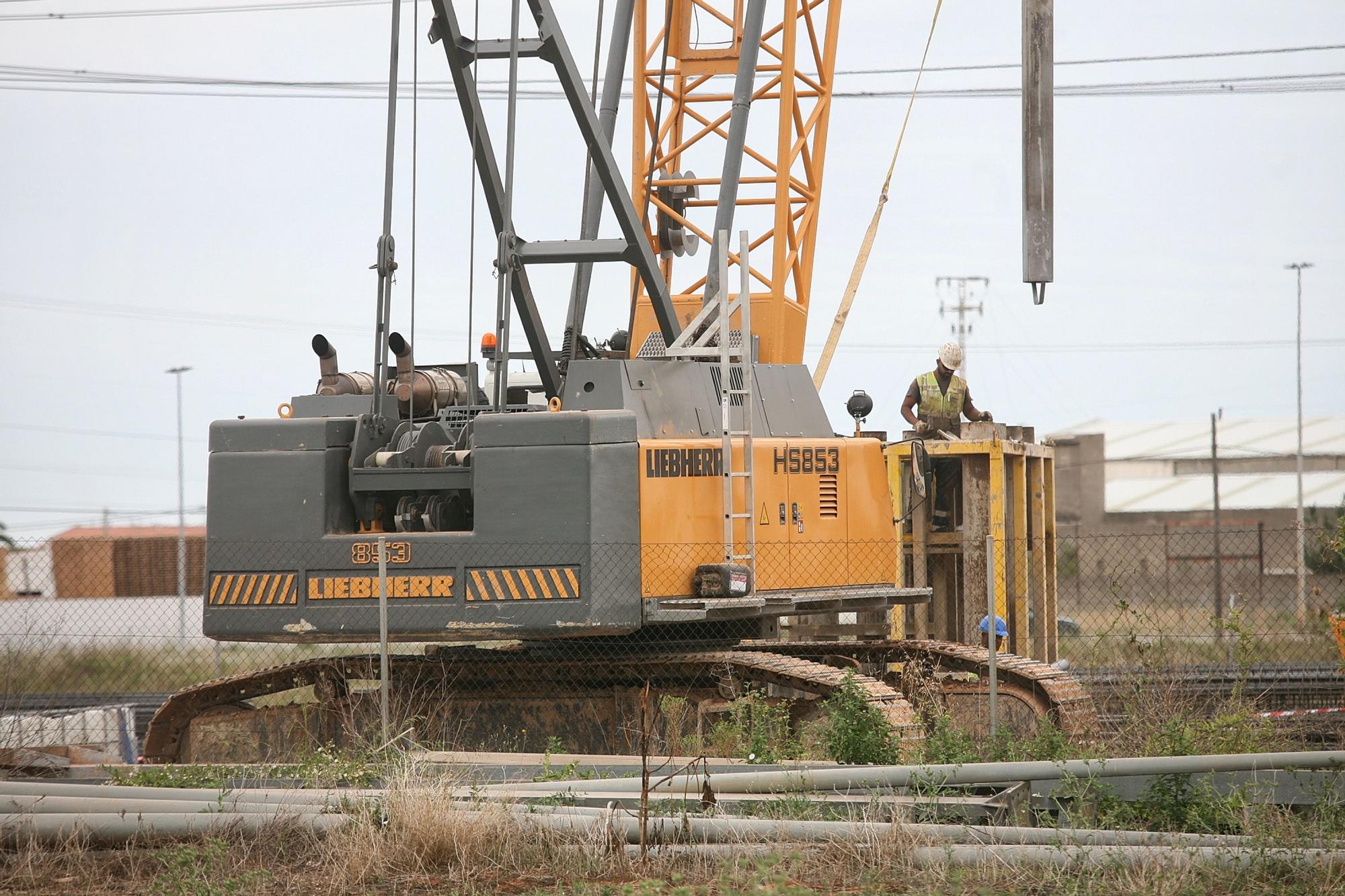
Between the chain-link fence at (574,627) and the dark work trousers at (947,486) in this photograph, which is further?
the dark work trousers at (947,486)

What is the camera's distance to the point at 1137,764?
8141mm

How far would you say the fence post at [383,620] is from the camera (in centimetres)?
1034

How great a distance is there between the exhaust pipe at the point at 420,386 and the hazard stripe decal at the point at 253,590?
154 cm

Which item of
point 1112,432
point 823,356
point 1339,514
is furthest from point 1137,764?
point 1112,432

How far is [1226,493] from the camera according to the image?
209 ft

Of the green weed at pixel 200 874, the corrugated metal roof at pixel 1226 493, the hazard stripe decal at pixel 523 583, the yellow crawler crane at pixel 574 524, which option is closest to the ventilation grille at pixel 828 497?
the yellow crawler crane at pixel 574 524

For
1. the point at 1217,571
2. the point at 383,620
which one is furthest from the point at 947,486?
the point at 1217,571

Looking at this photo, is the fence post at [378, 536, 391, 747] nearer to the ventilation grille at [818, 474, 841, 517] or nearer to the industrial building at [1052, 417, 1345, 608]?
the ventilation grille at [818, 474, 841, 517]

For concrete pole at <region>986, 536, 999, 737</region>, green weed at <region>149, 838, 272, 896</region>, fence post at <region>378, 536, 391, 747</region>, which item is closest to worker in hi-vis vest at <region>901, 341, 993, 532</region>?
concrete pole at <region>986, 536, 999, 737</region>

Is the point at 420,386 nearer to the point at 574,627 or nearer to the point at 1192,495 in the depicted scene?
the point at 574,627

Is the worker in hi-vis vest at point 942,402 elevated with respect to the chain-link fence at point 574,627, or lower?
elevated

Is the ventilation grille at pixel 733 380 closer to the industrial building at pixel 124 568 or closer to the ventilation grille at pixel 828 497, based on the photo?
the ventilation grille at pixel 828 497

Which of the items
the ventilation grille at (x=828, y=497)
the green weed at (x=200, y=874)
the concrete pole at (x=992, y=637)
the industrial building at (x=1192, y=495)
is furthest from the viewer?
the industrial building at (x=1192, y=495)

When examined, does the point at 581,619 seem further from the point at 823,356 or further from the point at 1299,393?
the point at 1299,393
